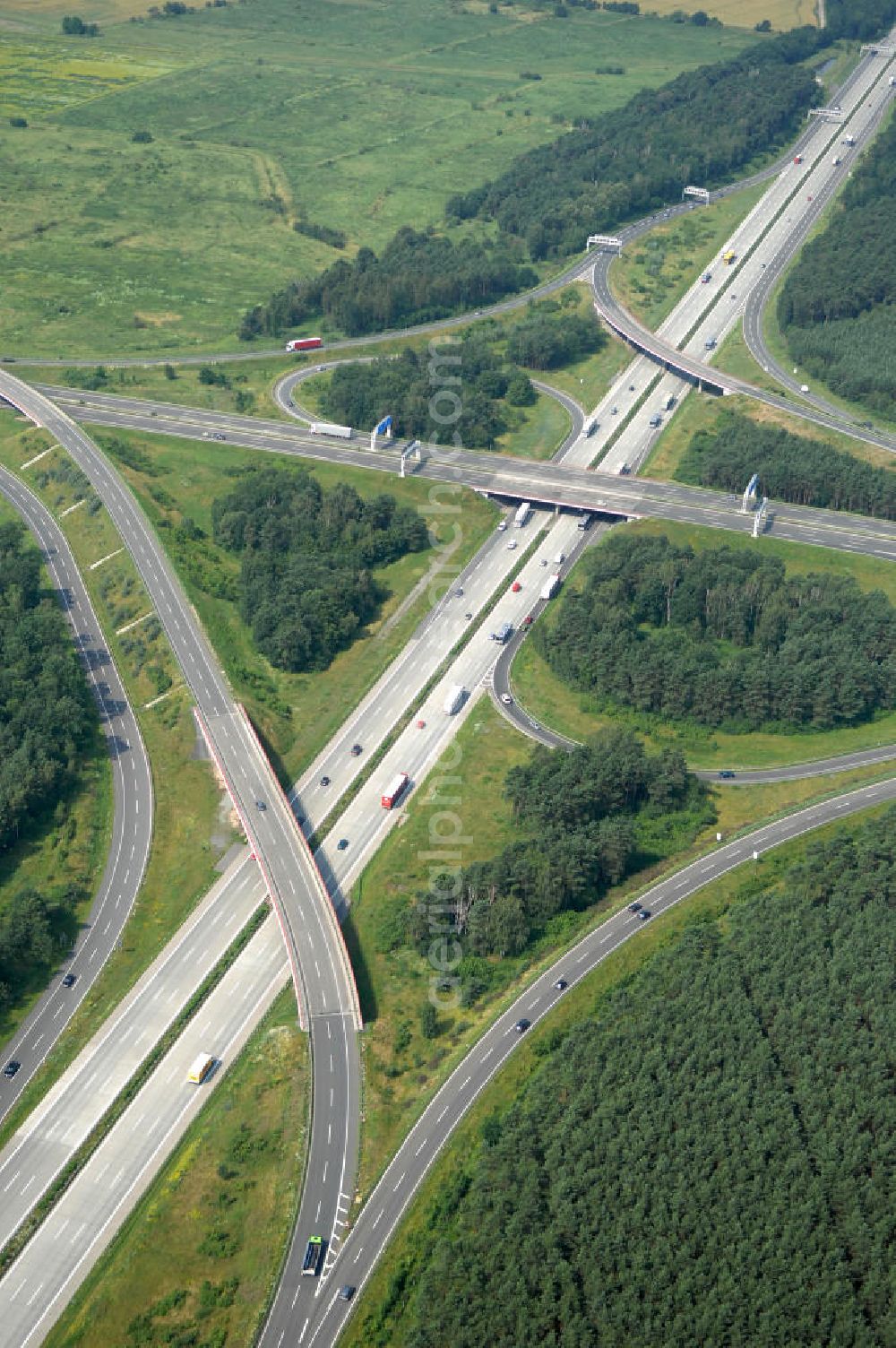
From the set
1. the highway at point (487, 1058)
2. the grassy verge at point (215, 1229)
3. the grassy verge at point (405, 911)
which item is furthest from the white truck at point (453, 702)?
A: the grassy verge at point (215, 1229)

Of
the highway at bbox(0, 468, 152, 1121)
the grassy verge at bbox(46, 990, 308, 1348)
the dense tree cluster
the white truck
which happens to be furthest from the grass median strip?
the white truck

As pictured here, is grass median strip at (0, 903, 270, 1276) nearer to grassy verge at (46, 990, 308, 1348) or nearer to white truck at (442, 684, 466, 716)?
grassy verge at (46, 990, 308, 1348)

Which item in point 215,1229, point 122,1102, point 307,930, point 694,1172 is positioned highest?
point 694,1172

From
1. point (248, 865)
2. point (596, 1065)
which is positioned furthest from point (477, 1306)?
point (248, 865)

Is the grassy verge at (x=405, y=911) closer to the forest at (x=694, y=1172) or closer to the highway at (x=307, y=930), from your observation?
the highway at (x=307, y=930)

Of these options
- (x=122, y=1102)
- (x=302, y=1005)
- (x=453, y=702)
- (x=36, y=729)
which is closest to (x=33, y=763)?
(x=36, y=729)

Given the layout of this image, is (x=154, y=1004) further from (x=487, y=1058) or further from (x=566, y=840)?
(x=566, y=840)
